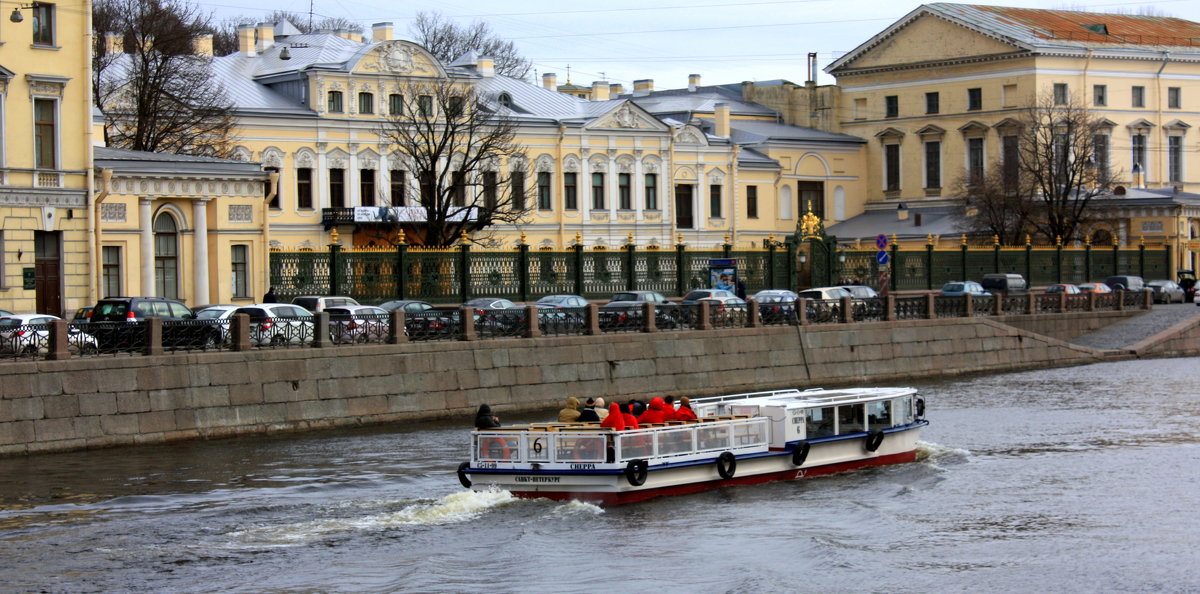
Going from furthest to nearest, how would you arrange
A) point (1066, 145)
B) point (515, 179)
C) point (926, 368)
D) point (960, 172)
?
point (960, 172), point (1066, 145), point (515, 179), point (926, 368)

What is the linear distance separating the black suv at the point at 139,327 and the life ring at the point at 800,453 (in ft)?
36.0

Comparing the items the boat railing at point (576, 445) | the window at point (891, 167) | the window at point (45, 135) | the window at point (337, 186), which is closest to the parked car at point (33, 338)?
the boat railing at point (576, 445)

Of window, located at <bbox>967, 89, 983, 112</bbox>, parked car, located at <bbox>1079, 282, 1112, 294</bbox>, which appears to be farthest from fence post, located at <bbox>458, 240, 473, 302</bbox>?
window, located at <bbox>967, 89, 983, 112</bbox>

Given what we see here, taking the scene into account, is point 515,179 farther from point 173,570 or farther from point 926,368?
point 173,570

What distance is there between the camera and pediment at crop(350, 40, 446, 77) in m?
62.2

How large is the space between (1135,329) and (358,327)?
30.4 metres

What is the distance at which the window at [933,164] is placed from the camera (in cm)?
8431

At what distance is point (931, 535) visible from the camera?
22.3 m

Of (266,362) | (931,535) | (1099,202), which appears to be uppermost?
(1099,202)

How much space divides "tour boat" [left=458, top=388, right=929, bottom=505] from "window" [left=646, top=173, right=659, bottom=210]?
1652 inches

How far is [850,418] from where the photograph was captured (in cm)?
2805

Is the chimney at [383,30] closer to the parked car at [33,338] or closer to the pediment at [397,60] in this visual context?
the pediment at [397,60]

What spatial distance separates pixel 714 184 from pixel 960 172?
15.2 metres

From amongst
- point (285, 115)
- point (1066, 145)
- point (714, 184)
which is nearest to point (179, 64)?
point (285, 115)
